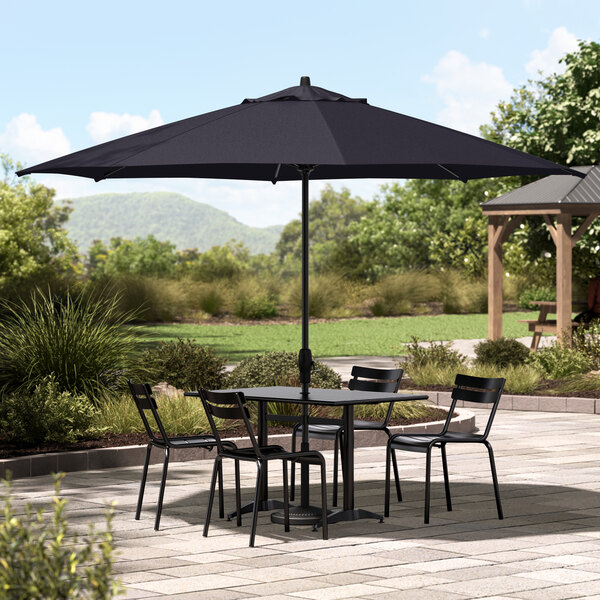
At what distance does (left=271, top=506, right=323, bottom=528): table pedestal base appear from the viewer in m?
7.09

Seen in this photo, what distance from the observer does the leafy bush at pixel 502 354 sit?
14.9 m

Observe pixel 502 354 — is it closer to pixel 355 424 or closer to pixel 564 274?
pixel 564 274

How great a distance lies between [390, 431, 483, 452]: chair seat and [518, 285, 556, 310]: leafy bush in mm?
28100

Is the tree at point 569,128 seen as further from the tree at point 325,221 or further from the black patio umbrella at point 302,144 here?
the tree at point 325,221

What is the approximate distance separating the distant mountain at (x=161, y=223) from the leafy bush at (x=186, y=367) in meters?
147

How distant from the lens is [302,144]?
6629 mm

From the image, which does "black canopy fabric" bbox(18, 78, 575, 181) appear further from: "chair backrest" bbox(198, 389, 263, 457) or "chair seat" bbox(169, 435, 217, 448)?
"chair seat" bbox(169, 435, 217, 448)

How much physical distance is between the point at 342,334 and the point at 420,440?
18826 millimetres

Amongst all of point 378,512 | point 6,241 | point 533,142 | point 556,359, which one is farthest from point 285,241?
point 378,512

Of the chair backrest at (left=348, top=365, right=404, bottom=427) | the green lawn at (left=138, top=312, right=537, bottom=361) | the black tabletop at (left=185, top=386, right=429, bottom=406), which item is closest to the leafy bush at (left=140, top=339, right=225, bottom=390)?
the chair backrest at (left=348, top=365, right=404, bottom=427)

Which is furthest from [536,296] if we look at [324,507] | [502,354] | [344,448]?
[324,507]

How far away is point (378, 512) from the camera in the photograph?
755 centimetres

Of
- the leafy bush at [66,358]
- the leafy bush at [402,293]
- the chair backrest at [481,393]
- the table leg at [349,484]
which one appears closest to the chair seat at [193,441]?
the table leg at [349,484]

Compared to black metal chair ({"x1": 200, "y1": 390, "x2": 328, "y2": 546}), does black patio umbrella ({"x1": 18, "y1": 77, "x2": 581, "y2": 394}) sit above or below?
above
